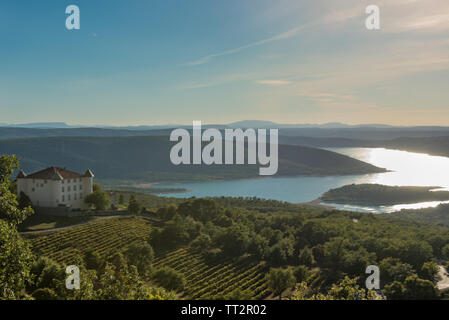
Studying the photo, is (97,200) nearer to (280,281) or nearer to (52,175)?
(52,175)

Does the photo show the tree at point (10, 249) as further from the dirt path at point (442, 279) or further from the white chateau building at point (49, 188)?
the dirt path at point (442, 279)

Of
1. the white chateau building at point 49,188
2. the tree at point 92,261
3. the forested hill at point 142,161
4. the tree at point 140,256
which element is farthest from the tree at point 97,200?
the forested hill at point 142,161

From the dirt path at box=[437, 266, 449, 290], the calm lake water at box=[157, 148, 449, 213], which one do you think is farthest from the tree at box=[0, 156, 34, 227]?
the calm lake water at box=[157, 148, 449, 213]

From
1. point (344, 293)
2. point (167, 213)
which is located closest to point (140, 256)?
point (344, 293)

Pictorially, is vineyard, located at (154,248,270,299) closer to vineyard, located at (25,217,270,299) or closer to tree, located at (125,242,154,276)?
vineyard, located at (25,217,270,299)

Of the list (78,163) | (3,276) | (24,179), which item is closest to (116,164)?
(78,163)
